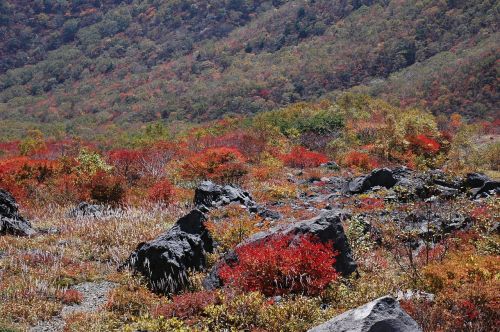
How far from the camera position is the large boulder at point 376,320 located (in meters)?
4.73

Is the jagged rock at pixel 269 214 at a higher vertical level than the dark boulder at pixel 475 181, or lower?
higher

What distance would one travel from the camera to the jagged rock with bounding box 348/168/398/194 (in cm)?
1777

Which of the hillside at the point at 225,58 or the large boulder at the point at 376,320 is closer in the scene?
the large boulder at the point at 376,320

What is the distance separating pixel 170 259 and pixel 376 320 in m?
4.67

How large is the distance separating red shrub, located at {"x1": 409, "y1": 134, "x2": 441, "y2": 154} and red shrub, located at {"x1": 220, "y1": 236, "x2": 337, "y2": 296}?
21.6 metres

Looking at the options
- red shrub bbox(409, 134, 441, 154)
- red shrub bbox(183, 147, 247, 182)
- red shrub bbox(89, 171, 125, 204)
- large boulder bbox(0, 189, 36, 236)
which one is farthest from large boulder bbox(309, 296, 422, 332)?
red shrub bbox(409, 134, 441, 154)

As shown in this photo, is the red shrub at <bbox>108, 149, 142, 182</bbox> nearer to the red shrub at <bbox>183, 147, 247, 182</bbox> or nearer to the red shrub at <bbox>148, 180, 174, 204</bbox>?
the red shrub at <bbox>183, 147, 247, 182</bbox>

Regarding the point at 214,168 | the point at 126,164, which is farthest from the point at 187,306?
the point at 126,164

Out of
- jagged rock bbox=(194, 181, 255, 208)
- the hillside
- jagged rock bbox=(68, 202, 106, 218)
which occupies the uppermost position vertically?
jagged rock bbox=(68, 202, 106, 218)

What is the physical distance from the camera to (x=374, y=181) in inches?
706

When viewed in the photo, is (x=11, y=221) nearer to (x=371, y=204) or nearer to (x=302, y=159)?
(x=371, y=204)

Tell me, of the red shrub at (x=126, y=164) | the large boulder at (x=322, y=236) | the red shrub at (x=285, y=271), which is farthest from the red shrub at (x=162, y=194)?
the red shrub at (x=285, y=271)

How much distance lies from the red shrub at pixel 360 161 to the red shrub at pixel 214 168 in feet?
22.6

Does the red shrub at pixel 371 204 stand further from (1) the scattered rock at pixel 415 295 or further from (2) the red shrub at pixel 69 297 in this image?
(2) the red shrub at pixel 69 297
